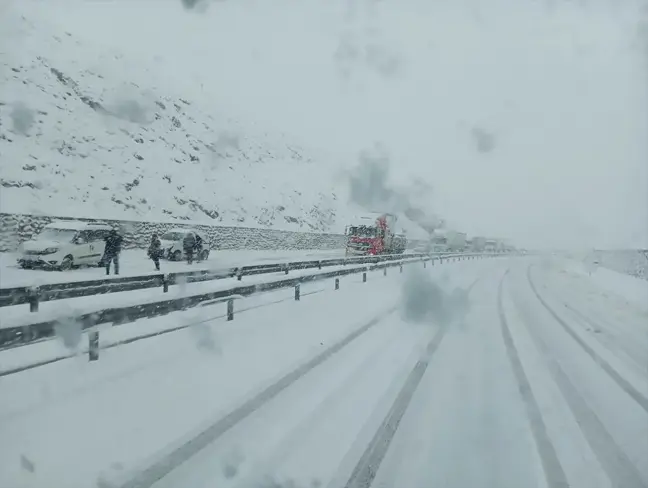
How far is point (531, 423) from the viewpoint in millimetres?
5910

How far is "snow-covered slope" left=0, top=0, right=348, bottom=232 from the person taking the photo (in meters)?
5.21

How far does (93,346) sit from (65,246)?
1.76m

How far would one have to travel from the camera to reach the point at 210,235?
12953mm

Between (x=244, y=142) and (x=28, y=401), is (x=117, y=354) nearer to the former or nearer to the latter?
(x=28, y=401)

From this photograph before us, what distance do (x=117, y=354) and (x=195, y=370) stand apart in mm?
1104

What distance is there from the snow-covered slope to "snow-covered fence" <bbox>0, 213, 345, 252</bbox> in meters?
0.10

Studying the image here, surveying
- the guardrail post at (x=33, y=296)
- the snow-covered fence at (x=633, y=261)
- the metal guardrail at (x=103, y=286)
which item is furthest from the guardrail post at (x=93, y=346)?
the snow-covered fence at (x=633, y=261)

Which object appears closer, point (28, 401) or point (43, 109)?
point (28, 401)

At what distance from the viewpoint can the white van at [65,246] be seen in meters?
4.83

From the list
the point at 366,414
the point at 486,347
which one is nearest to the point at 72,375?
the point at 366,414

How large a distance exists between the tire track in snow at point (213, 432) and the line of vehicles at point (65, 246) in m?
1.92

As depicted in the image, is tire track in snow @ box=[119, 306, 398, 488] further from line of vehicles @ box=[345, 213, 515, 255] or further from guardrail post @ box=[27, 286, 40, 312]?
line of vehicles @ box=[345, 213, 515, 255]

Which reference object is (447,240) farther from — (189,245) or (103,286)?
(103,286)

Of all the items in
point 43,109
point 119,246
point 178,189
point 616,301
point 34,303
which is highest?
point 43,109
